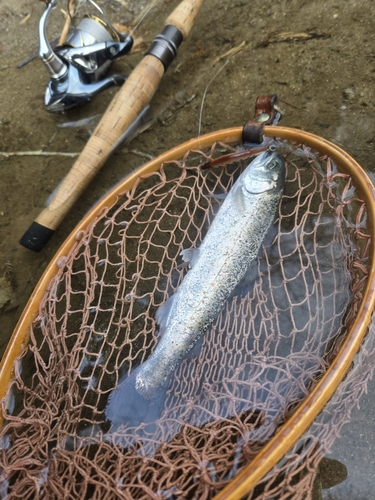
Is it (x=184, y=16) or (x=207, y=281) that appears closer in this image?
(x=207, y=281)

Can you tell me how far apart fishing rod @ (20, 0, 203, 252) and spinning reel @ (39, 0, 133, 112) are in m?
0.48

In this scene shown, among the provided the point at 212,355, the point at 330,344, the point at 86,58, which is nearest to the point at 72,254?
the point at 212,355

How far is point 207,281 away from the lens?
2387 millimetres

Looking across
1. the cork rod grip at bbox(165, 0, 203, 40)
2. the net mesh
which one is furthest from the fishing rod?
the net mesh

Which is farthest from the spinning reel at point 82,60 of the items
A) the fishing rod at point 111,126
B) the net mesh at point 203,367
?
the net mesh at point 203,367

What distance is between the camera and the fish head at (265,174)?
2.55 m

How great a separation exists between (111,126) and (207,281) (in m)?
1.27

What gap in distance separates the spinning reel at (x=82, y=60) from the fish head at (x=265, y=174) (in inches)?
61.1

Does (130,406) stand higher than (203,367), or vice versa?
(203,367)

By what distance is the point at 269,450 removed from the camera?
1.44 metres

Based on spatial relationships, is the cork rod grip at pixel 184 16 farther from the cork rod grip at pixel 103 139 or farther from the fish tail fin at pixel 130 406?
the fish tail fin at pixel 130 406

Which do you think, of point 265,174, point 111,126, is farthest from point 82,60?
point 265,174

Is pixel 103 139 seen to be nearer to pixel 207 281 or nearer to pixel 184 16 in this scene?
pixel 184 16

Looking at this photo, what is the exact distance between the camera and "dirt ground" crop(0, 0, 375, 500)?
312cm
